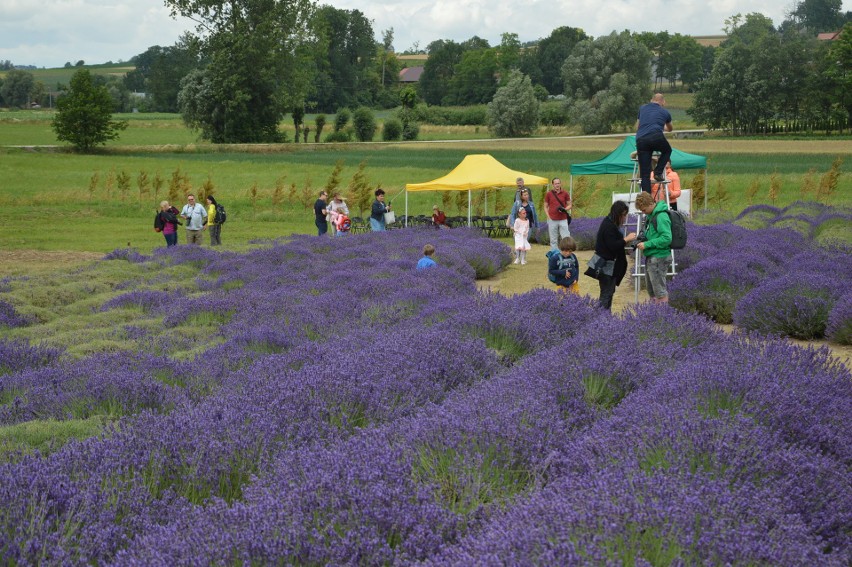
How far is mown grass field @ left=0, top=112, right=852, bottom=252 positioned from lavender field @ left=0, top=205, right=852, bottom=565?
12.8m

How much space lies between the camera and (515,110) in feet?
244

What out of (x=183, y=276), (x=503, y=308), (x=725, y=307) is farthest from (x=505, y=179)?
(x=503, y=308)

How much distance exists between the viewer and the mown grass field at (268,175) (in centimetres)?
2906

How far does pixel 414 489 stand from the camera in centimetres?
349

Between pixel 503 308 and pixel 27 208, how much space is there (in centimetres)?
3067

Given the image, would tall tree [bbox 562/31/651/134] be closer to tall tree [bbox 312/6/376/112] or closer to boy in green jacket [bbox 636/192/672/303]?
tall tree [bbox 312/6/376/112]

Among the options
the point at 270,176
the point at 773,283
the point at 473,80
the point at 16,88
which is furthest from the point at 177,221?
the point at 16,88

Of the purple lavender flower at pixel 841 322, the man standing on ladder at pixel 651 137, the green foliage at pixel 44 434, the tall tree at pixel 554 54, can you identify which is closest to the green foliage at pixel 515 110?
the tall tree at pixel 554 54

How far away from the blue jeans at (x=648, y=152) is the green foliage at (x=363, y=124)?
6730cm

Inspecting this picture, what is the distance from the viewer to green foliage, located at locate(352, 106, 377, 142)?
77.2 m

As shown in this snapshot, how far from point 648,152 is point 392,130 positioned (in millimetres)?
66577

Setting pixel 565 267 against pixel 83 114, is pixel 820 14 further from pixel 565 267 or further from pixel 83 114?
pixel 565 267

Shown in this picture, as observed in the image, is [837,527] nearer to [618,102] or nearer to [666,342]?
[666,342]

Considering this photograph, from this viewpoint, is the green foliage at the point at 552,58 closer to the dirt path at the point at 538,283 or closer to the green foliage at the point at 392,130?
the green foliage at the point at 392,130
